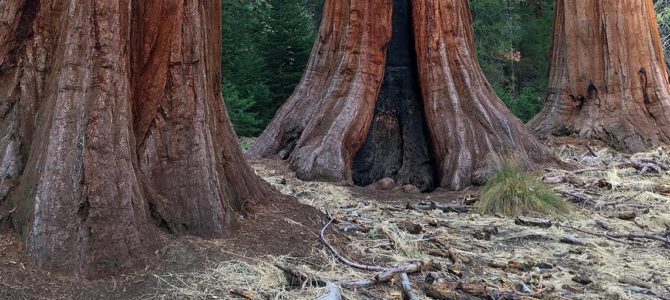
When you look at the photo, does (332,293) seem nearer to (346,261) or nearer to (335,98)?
(346,261)

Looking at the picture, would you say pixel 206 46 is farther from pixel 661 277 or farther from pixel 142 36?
pixel 661 277

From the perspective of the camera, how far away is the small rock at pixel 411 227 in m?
4.75

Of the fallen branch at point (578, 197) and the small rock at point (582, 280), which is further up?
the fallen branch at point (578, 197)

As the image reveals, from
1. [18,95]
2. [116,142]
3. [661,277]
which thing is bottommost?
[661,277]

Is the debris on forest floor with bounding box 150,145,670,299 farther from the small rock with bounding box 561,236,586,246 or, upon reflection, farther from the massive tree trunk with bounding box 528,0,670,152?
the massive tree trunk with bounding box 528,0,670,152

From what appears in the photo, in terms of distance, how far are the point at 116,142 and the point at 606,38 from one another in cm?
919

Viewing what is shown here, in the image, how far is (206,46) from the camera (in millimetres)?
4059

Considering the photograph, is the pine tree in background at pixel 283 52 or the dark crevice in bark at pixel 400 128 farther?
the pine tree in background at pixel 283 52

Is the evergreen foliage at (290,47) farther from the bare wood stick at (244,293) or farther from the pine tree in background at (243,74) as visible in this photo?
the bare wood stick at (244,293)

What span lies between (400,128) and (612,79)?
4395mm

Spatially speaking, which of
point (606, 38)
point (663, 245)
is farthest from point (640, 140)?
point (663, 245)

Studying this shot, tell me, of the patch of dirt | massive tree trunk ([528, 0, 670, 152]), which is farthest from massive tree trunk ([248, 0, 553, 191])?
massive tree trunk ([528, 0, 670, 152])

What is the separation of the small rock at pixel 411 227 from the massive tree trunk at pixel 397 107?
2024 mm

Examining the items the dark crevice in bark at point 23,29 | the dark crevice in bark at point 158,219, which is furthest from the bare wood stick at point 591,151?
the dark crevice in bark at point 23,29
